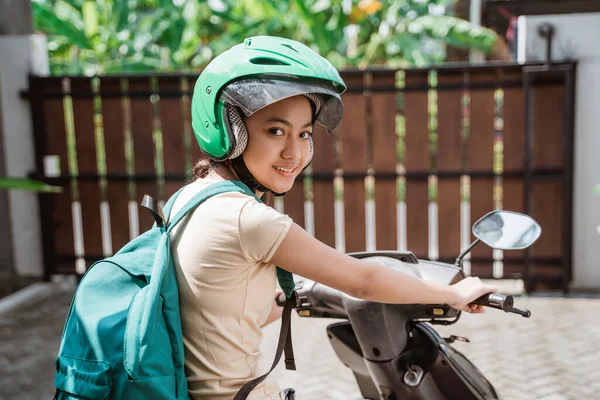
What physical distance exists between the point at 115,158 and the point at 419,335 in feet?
17.1

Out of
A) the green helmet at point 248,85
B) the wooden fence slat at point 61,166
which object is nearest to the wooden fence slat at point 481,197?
the wooden fence slat at point 61,166

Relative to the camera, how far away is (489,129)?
5945mm

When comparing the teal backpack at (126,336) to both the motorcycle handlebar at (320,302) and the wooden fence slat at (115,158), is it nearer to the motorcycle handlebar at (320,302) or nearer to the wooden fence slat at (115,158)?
the motorcycle handlebar at (320,302)

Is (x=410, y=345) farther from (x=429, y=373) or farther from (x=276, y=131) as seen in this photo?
(x=276, y=131)

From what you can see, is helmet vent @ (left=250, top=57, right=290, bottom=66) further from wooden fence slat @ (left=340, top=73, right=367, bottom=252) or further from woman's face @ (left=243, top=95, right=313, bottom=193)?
wooden fence slat @ (left=340, top=73, right=367, bottom=252)

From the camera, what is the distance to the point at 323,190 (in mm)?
6227

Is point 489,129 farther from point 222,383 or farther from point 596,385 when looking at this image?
point 222,383

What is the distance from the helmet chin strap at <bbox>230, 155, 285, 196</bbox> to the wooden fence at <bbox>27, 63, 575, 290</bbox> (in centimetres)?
443

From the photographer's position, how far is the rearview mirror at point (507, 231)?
67.0 inches

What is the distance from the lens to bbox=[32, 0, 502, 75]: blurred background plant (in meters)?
11.8

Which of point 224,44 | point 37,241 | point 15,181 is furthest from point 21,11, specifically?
point 224,44

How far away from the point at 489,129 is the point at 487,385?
173 inches

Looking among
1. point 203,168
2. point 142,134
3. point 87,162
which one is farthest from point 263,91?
point 87,162

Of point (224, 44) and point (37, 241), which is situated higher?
point (224, 44)
